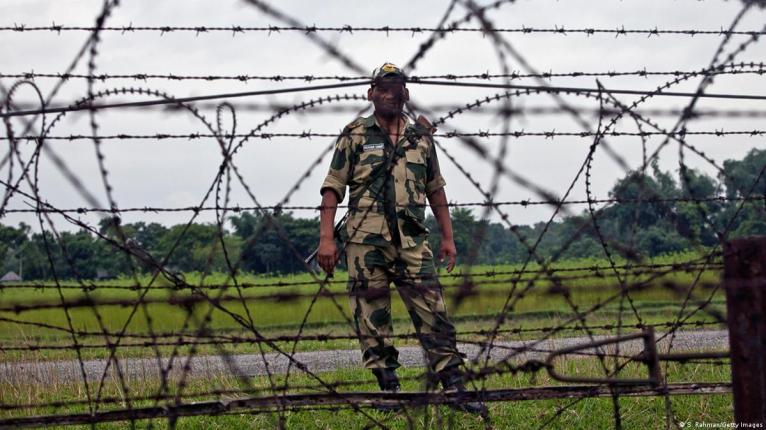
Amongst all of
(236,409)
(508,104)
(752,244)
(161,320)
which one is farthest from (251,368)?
(752,244)

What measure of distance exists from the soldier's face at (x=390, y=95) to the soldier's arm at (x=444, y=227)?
0.58 m

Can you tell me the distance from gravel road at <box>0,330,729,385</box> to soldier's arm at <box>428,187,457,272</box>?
4.43 feet

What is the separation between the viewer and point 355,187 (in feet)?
17.1

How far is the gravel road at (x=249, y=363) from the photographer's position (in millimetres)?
7402

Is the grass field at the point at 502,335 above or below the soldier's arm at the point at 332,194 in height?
below

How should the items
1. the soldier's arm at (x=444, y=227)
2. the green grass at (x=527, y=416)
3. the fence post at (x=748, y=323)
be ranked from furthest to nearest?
the soldier's arm at (x=444, y=227) → the green grass at (x=527, y=416) → the fence post at (x=748, y=323)

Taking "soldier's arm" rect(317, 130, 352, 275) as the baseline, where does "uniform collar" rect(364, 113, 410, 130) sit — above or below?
above

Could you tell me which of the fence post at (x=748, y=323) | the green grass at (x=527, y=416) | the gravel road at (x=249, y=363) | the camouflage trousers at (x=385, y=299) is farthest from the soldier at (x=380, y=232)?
the fence post at (x=748, y=323)

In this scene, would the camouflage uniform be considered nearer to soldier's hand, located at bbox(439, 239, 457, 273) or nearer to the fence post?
soldier's hand, located at bbox(439, 239, 457, 273)

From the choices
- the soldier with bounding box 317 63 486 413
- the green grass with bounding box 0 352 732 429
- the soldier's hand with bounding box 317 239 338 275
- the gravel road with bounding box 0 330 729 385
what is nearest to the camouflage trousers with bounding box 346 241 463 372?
the soldier with bounding box 317 63 486 413

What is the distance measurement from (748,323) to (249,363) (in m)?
6.66

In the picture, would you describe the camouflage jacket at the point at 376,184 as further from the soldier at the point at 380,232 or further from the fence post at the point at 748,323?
the fence post at the point at 748,323

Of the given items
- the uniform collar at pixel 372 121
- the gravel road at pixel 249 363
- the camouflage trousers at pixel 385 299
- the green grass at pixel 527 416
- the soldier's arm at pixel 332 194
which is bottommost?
the green grass at pixel 527 416

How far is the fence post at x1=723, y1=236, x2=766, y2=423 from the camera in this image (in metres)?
3.05
